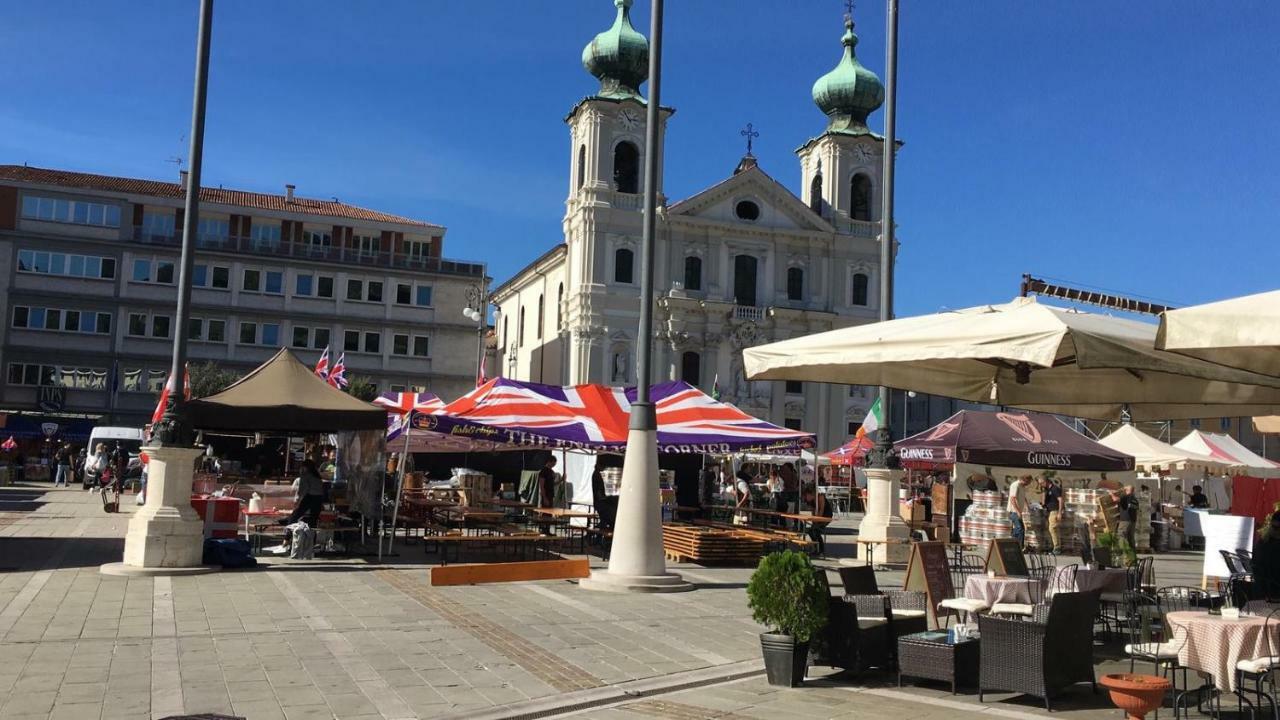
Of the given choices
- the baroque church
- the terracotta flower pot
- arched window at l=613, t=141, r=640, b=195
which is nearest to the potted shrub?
the terracotta flower pot

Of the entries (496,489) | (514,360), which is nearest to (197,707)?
(496,489)

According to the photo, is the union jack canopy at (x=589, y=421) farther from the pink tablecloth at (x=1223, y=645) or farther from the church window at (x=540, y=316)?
the church window at (x=540, y=316)

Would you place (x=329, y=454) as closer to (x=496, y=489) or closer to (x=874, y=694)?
(x=496, y=489)

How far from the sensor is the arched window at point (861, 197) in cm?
6362

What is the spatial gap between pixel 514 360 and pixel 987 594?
64162 mm

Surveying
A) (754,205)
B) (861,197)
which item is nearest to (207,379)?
(754,205)

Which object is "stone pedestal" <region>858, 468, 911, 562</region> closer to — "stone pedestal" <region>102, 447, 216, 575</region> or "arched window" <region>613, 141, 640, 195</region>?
"stone pedestal" <region>102, 447, 216, 575</region>

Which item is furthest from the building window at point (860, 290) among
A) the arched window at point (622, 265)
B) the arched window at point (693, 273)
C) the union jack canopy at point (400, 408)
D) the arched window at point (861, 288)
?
the union jack canopy at point (400, 408)

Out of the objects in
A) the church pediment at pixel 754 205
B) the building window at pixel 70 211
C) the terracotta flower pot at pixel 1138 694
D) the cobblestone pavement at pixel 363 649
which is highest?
the church pediment at pixel 754 205

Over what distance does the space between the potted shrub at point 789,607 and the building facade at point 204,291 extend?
163 feet

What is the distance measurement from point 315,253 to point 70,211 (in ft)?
38.7

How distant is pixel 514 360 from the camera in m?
72.6

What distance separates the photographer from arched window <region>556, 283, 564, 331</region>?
61438 mm

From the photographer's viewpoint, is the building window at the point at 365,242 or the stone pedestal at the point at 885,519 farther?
the building window at the point at 365,242
